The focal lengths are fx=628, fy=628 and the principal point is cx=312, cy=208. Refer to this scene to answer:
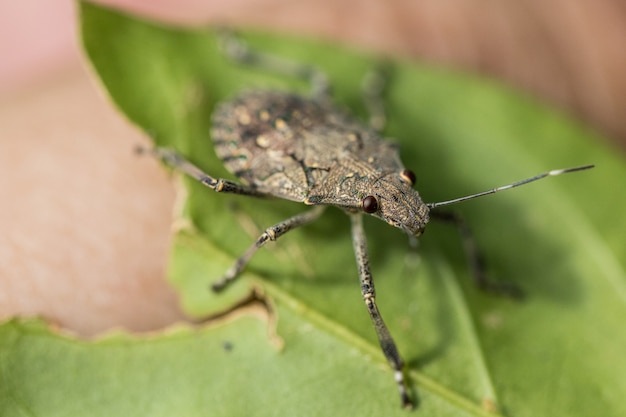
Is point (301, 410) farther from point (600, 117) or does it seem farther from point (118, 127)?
point (600, 117)

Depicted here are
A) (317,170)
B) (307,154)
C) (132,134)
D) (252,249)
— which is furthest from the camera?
(132,134)

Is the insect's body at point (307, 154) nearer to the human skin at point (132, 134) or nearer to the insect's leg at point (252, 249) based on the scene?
the insect's leg at point (252, 249)

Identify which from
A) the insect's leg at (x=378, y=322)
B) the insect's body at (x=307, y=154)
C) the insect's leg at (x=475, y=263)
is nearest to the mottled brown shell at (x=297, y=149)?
the insect's body at (x=307, y=154)

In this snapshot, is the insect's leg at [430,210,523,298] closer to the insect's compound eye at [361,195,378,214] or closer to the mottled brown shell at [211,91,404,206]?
the mottled brown shell at [211,91,404,206]

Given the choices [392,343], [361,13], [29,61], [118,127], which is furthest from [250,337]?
[29,61]

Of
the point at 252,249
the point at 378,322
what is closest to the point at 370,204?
the point at 378,322

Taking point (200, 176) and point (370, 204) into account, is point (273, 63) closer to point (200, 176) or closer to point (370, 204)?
point (200, 176)

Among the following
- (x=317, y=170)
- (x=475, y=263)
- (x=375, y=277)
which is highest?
(x=317, y=170)
